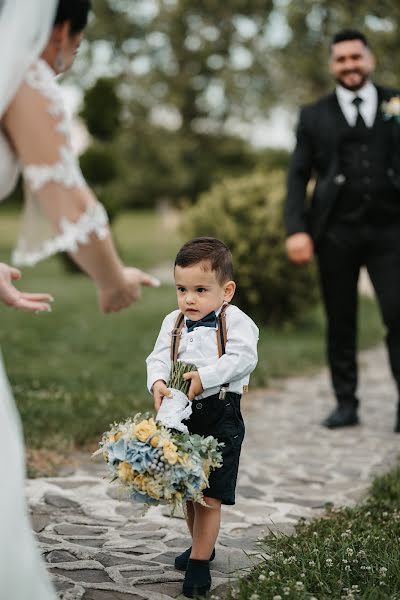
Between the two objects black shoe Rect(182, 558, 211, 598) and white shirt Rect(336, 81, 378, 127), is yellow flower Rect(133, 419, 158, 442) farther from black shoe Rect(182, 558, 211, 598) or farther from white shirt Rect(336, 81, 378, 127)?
white shirt Rect(336, 81, 378, 127)

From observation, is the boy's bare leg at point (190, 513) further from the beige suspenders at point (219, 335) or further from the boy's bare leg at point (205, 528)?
the beige suspenders at point (219, 335)

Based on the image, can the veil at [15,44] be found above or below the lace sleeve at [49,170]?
above

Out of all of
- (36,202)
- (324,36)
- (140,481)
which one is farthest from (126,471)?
(324,36)

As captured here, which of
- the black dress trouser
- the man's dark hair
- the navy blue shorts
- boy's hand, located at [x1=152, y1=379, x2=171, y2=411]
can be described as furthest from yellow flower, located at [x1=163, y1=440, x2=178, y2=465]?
the man's dark hair

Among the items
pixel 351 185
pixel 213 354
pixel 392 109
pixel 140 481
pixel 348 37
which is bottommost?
pixel 140 481

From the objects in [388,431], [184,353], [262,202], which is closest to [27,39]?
[184,353]

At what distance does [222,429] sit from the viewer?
3254 mm

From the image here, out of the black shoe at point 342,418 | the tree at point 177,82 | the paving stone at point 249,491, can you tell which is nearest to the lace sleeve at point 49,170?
the paving stone at point 249,491

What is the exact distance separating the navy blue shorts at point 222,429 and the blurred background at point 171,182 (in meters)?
1.20

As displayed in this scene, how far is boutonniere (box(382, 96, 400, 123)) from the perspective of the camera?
5.71m

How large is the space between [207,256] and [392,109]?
3057mm

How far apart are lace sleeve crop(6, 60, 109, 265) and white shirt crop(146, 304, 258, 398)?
804 mm

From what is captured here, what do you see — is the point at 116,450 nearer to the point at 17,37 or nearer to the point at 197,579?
the point at 197,579

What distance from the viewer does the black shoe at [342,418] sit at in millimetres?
6234
